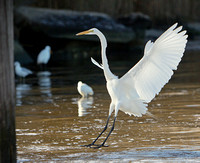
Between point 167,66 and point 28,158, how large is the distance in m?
2.12

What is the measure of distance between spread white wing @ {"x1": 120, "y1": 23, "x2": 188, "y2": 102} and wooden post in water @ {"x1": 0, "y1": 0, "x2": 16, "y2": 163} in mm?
2178

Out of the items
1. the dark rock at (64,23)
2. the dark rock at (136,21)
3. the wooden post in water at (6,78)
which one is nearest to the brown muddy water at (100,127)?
the wooden post in water at (6,78)

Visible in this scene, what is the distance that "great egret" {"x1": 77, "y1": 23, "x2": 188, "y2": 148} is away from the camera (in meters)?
6.01

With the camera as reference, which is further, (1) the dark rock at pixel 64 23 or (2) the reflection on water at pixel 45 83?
(1) the dark rock at pixel 64 23

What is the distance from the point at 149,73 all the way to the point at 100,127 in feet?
4.73

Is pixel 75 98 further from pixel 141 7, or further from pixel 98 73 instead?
pixel 141 7

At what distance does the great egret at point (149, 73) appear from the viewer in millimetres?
6012

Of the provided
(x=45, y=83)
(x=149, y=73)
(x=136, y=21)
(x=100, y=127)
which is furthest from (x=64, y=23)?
(x=149, y=73)

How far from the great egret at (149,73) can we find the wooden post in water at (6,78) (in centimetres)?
180

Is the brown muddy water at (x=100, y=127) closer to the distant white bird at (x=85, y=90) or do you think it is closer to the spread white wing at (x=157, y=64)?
the distant white bird at (x=85, y=90)

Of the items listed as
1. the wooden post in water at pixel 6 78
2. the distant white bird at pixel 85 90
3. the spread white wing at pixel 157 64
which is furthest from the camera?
the distant white bird at pixel 85 90

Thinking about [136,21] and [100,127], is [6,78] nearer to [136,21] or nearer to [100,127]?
[100,127]

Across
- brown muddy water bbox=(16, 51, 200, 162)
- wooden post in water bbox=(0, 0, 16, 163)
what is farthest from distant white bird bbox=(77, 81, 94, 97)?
Answer: wooden post in water bbox=(0, 0, 16, 163)

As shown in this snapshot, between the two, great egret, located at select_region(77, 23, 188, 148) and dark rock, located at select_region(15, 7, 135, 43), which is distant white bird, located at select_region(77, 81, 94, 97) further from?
dark rock, located at select_region(15, 7, 135, 43)
